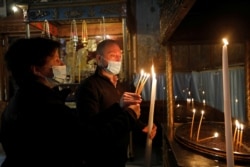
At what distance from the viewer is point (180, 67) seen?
6.11 meters

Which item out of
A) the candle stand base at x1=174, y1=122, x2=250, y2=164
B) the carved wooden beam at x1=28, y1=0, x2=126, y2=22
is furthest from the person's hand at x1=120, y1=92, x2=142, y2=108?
the carved wooden beam at x1=28, y1=0, x2=126, y2=22

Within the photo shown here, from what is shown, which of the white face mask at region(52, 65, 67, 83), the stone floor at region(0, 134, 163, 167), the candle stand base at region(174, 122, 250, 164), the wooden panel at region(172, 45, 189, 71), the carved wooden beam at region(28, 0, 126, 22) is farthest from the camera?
the wooden panel at region(172, 45, 189, 71)

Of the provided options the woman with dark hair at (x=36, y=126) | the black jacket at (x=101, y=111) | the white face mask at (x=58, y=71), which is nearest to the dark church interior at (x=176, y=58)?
the black jacket at (x=101, y=111)

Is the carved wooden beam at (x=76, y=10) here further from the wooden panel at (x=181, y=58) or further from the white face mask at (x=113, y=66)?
the white face mask at (x=113, y=66)

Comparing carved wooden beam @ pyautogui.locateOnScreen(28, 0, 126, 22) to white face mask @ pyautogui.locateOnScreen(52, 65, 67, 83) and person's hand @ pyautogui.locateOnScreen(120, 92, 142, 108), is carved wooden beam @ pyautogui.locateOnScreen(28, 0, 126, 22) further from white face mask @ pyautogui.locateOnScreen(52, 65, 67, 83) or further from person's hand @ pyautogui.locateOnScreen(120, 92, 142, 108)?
person's hand @ pyautogui.locateOnScreen(120, 92, 142, 108)

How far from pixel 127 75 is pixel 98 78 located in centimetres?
289

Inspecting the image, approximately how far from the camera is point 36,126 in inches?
47.8

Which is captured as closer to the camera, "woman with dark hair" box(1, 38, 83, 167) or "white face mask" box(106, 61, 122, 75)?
"woman with dark hair" box(1, 38, 83, 167)

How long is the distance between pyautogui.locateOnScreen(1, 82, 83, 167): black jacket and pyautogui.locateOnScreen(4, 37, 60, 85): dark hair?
104 millimetres

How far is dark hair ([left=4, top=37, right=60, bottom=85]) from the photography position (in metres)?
1.36

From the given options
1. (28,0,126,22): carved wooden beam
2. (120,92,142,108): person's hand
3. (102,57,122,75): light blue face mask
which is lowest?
(120,92,142,108): person's hand

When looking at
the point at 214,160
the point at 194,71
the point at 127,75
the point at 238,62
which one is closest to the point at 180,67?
the point at 194,71

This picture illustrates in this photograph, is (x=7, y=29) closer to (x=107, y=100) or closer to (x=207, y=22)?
(x=107, y=100)

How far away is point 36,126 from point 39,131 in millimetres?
28
